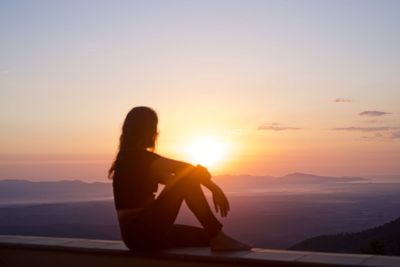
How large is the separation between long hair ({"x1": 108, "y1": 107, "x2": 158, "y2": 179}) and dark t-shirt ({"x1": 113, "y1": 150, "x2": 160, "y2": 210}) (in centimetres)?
4

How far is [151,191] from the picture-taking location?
4328 millimetres

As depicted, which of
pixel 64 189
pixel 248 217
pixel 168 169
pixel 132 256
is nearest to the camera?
pixel 168 169

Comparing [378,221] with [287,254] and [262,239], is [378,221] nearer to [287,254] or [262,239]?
[262,239]

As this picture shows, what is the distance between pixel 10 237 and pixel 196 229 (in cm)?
205

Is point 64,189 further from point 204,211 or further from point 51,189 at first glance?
point 204,211

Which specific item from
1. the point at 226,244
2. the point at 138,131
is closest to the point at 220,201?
the point at 226,244

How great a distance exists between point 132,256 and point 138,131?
93cm

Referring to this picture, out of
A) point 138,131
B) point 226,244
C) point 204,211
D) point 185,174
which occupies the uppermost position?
point 138,131

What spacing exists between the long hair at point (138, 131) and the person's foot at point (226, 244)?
0.79 metres

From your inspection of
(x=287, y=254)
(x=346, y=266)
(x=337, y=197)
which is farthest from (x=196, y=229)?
(x=337, y=197)

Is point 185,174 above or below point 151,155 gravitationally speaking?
below

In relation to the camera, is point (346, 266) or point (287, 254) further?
point (287, 254)

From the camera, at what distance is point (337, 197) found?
110 m

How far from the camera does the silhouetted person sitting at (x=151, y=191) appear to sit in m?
4.20
